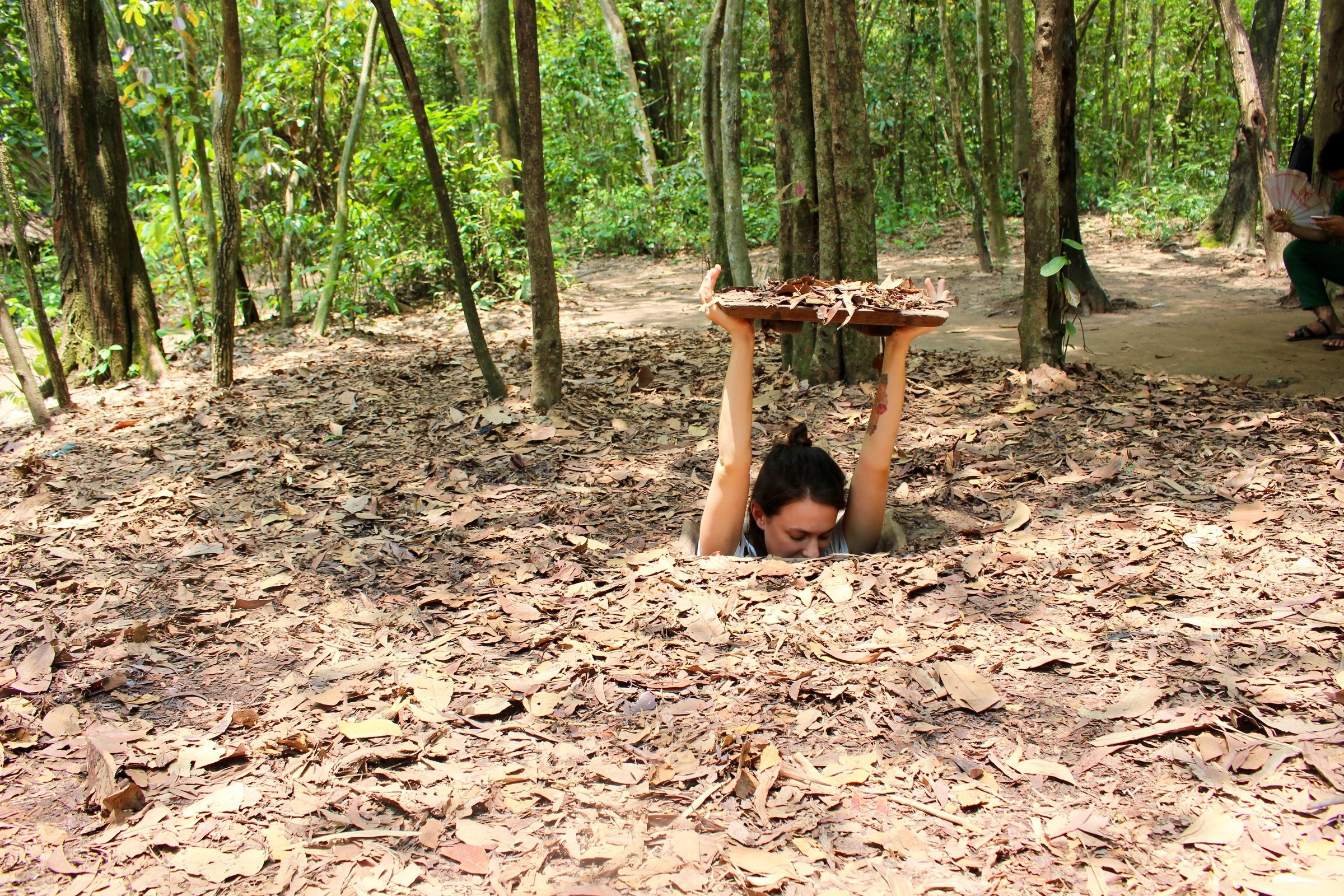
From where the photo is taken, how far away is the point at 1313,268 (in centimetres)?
664

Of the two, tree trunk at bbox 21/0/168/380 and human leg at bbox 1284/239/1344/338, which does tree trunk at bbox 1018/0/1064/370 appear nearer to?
human leg at bbox 1284/239/1344/338

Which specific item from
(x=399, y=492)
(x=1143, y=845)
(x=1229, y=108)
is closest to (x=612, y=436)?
(x=399, y=492)

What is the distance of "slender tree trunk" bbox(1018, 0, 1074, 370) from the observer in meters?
5.23

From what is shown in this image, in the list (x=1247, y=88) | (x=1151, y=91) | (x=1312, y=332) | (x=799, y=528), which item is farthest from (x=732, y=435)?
(x=1151, y=91)

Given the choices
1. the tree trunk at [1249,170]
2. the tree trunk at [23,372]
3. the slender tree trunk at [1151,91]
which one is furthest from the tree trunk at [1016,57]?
the tree trunk at [23,372]

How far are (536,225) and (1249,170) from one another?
9.18 m

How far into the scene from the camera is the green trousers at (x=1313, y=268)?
650 cm

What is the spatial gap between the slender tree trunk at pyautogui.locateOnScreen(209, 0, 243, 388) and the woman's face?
5.03 m

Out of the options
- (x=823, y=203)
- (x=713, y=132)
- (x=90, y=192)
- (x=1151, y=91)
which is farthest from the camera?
(x=1151, y=91)

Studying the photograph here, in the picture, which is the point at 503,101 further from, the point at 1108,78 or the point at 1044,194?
Result: the point at 1108,78

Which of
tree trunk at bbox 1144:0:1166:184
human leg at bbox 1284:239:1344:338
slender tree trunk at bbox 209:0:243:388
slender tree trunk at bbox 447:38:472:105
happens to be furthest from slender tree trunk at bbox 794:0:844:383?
slender tree trunk at bbox 447:38:472:105

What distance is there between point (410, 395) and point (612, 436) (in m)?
1.93

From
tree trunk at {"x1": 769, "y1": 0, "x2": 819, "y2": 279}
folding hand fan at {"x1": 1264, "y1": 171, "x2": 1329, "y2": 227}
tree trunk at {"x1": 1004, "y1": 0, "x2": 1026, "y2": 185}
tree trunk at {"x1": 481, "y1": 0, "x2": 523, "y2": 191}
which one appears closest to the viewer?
tree trunk at {"x1": 769, "y1": 0, "x2": 819, "y2": 279}

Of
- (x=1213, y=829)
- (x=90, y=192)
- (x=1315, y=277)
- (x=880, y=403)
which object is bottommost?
(x=1213, y=829)
